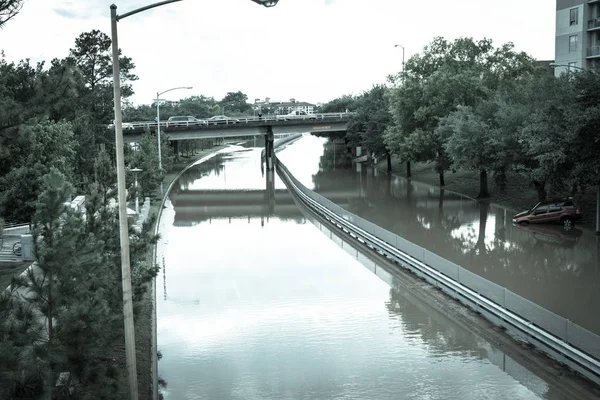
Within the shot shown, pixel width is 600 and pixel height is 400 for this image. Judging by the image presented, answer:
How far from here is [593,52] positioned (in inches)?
2480

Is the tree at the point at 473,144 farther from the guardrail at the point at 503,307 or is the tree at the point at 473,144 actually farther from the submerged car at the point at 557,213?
the guardrail at the point at 503,307

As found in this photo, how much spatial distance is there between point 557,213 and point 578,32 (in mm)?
32981

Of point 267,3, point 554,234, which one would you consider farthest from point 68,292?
point 554,234

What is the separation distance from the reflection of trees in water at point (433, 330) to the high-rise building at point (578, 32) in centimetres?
4534

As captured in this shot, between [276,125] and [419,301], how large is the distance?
61.6 metres

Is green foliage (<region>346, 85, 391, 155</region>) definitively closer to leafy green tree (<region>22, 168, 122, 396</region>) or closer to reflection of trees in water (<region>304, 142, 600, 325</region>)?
reflection of trees in water (<region>304, 142, 600, 325</region>)

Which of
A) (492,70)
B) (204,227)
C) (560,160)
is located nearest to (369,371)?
(560,160)

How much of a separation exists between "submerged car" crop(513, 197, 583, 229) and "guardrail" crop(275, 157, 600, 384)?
31.7ft

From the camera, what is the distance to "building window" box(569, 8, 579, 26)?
6400cm

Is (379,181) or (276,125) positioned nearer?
(379,181)

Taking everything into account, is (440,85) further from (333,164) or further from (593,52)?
(333,164)

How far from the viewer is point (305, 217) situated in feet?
147

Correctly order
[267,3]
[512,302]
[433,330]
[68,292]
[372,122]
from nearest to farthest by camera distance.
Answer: [267,3] < [68,292] < [512,302] < [433,330] < [372,122]

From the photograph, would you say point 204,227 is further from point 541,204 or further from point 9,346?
point 9,346
